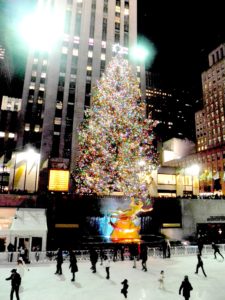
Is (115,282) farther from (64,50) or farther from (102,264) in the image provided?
(64,50)

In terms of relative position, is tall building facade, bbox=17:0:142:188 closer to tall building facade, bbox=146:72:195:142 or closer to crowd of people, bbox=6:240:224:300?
crowd of people, bbox=6:240:224:300

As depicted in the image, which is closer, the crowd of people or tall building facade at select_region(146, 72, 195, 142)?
the crowd of people

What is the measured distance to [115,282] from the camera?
44.3 ft

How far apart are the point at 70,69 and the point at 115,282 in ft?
141

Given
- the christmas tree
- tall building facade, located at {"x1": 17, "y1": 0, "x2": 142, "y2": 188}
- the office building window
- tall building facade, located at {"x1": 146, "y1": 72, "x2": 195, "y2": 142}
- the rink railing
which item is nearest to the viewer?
the rink railing

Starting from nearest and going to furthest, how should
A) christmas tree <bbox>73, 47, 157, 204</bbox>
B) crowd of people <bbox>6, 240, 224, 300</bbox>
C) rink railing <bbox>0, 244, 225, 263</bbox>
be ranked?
crowd of people <bbox>6, 240, 224, 300</bbox> < rink railing <bbox>0, 244, 225, 263</bbox> < christmas tree <bbox>73, 47, 157, 204</bbox>

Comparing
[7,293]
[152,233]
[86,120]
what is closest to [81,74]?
[86,120]

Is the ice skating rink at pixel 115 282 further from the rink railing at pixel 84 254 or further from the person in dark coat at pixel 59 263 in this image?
the rink railing at pixel 84 254

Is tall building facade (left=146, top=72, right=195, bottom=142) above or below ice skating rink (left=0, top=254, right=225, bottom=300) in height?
above

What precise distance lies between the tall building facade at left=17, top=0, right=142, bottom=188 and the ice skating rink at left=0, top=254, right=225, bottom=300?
88.8 feet

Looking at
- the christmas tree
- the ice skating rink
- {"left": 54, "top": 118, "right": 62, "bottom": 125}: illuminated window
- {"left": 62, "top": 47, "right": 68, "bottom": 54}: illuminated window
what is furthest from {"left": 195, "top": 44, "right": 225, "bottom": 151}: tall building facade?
the ice skating rink

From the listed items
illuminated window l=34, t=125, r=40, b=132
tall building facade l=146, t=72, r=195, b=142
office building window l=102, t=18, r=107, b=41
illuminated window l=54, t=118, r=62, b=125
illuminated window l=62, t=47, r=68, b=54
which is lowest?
illuminated window l=54, t=118, r=62, b=125

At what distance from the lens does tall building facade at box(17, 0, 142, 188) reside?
4538 centimetres

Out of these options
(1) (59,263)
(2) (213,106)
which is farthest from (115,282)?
(2) (213,106)
